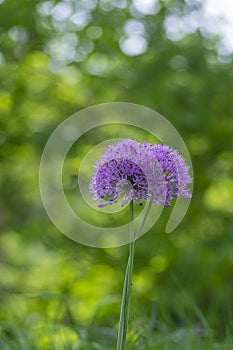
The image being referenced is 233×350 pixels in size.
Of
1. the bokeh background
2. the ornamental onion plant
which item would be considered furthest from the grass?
the bokeh background

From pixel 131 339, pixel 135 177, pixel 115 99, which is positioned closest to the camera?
pixel 135 177

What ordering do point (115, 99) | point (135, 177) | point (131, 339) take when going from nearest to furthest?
point (135, 177) < point (131, 339) < point (115, 99)

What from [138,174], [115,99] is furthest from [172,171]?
[115,99]

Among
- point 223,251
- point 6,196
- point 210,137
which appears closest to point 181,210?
point 223,251

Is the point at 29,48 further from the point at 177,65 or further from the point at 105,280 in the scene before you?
the point at 105,280

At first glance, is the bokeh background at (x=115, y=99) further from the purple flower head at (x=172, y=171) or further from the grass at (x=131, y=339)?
the purple flower head at (x=172, y=171)

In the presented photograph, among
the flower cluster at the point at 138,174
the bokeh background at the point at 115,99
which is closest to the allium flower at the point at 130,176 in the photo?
the flower cluster at the point at 138,174

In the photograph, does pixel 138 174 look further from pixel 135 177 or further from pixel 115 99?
pixel 115 99
